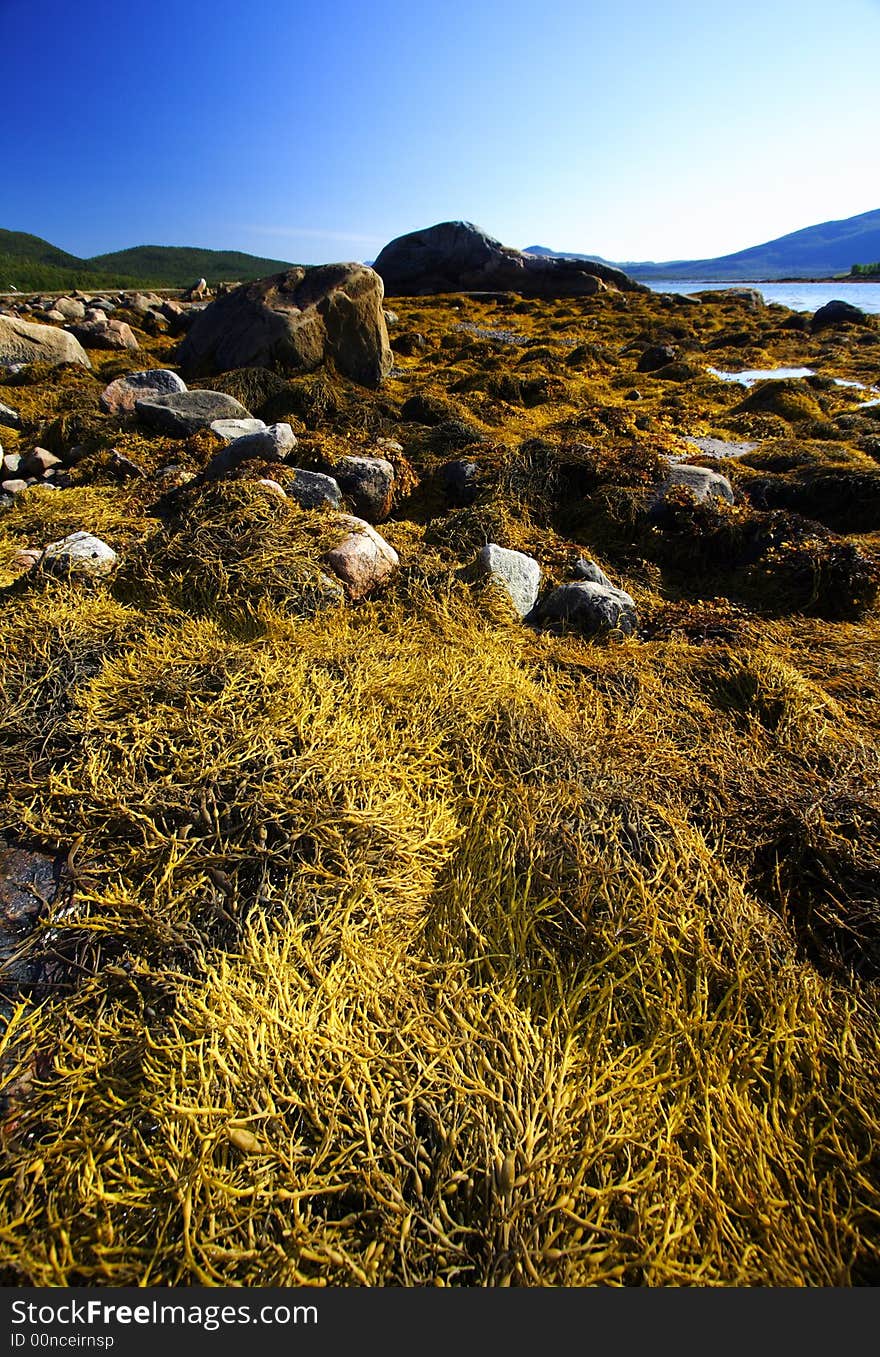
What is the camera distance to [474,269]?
23109mm

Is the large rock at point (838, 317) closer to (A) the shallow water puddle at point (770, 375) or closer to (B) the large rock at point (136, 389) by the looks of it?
(A) the shallow water puddle at point (770, 375)

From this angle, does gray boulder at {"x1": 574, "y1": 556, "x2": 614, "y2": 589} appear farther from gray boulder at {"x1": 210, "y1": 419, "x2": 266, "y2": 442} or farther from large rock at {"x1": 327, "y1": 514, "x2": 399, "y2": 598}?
gray boulder at {"x1": 210, "y1": 419, "x2": 266, "y2": 442}

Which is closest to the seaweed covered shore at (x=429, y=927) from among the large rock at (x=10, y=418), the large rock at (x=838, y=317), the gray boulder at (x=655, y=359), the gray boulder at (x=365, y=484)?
the gray boulder at (x=365, y=484)

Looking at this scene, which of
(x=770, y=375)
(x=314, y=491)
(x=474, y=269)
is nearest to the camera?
(x=314, y=491)

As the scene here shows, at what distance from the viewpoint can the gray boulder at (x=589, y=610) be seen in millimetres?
3156

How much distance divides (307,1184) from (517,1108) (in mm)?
427

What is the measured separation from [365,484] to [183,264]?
70.3m

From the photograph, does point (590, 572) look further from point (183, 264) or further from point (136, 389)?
point (183, 264)

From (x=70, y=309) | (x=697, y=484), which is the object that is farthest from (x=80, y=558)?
(x=70, y=309)

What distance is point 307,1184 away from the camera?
3.58ft

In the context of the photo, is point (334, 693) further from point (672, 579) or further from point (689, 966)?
point (672, 579)

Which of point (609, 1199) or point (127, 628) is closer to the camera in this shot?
point (609, 1199)

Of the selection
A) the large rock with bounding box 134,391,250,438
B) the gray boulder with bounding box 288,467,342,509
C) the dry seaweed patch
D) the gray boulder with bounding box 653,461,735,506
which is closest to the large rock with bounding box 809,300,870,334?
the gray boulder with bounding box 653,461,735,506

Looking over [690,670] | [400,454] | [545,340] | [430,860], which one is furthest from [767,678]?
[545,340]
